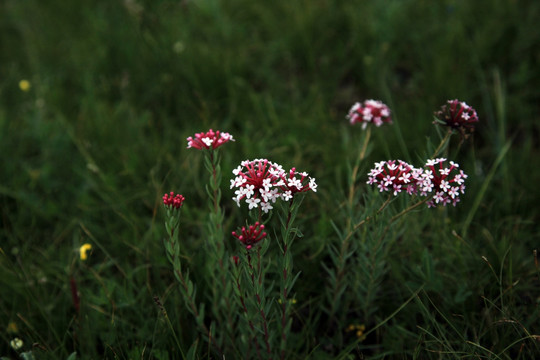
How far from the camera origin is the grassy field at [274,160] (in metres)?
1.92

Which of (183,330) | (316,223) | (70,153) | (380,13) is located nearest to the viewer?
(183,330)

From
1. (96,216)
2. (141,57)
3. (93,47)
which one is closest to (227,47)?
(141,57)

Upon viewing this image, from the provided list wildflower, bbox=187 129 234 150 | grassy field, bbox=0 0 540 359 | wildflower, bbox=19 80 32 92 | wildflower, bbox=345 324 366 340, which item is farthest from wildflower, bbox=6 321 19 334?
wildflower, bbox=19 80 32 92

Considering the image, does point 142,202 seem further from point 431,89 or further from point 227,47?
point 431,89

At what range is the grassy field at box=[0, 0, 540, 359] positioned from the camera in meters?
1.92

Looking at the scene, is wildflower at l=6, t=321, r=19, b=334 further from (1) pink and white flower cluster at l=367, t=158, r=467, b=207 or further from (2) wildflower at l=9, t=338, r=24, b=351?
(1) pink and white flower cluster at l=367, t=158, r=467, b=207

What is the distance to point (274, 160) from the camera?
2697mm

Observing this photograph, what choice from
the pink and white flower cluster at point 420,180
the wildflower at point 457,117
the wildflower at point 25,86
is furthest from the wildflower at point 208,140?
the wildflower at point 25,86

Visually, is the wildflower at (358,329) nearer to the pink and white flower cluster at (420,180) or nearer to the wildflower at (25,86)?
the pink and white flower cluster at (420,180)

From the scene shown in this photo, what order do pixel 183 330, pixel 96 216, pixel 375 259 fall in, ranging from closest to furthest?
1. pixel 375 259
2. pixel 183 330
3. pixel 96 216

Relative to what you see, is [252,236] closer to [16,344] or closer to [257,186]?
[257,186]

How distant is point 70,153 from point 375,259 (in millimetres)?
2300

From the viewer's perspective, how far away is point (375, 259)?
186 cm

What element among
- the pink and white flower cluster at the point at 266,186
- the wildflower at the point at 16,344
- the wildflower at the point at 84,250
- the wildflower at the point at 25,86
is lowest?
the wildflower at the point at 16,344
